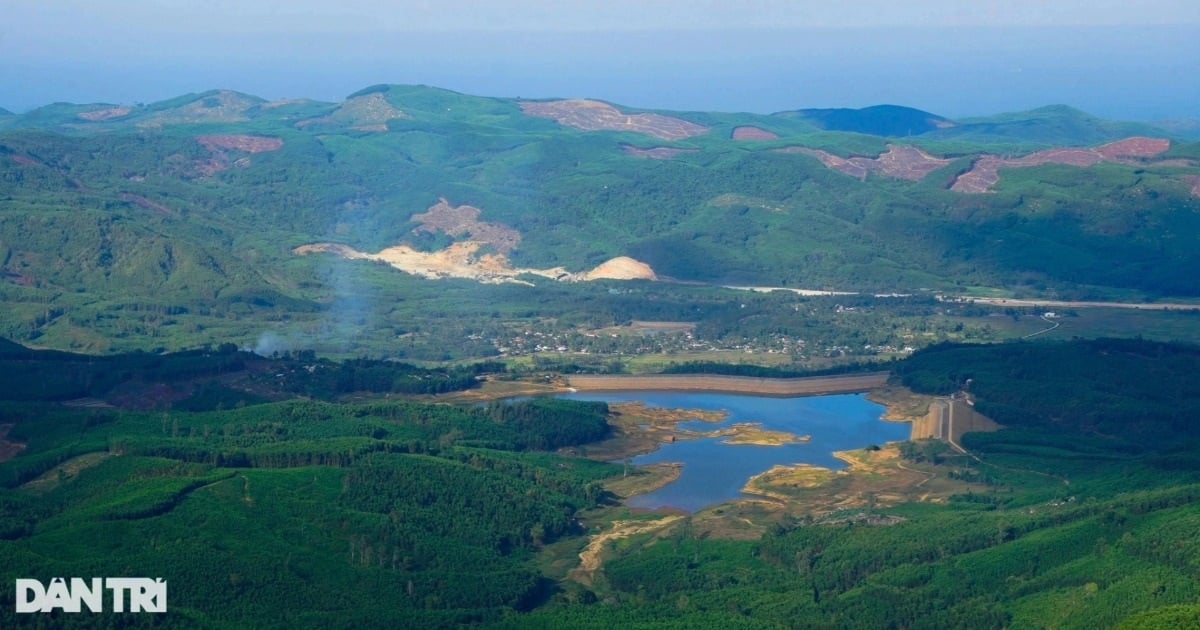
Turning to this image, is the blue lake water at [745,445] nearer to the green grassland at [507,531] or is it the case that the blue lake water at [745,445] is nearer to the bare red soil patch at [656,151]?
the green grassland at [507,531]

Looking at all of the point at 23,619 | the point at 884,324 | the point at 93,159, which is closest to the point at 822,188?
the point at 884,324

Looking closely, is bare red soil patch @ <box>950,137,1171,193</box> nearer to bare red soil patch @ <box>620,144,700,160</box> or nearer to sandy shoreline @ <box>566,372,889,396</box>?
bare red soil patch @ <box>620,144,700,160</box>

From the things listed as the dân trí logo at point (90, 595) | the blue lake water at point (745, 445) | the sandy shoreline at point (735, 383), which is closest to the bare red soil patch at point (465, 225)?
the sandy shoreline at point (735, 383)

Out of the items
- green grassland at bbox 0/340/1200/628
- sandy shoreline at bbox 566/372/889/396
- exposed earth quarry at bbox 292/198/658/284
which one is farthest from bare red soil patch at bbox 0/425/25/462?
exposed earth quarry at bbox 292/198/658/284

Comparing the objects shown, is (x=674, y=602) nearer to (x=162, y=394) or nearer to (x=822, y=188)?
(x=162, y=394)

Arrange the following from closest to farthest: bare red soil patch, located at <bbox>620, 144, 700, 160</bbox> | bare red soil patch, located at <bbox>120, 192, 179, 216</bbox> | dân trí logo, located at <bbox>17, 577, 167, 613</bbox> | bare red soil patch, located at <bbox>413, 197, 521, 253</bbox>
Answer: dân trí logo, located at <bbox>17, 577, 167, 613</bbox>
bare red soil patch, located at <bbox>120, 192, 179, 216</bbox>
bare red soil patch, located at <bbox>413, 197, 521, 253</bbox>
bare red soil patch, located at <bbox>620, 144, 700, 160</bbox>

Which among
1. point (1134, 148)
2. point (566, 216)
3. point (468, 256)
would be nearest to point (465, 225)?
point (468, 256)
